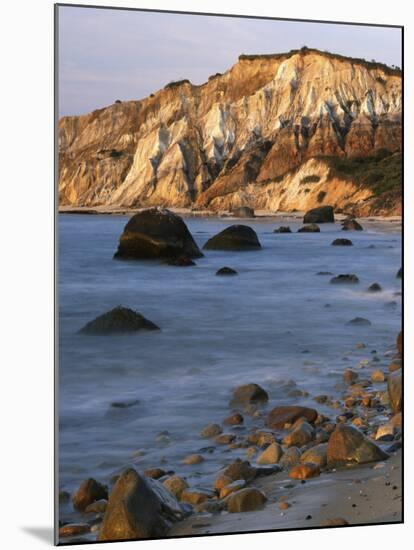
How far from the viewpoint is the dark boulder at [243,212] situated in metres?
6.42

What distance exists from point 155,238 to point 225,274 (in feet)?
1.33

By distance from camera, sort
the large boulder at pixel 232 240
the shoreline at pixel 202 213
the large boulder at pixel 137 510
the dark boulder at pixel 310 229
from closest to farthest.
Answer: the large boulder at pixel 137 510
the shoreline at pixel 202 213
the large boulder at pixel 232 240
the dark boulder at pixel 310 229

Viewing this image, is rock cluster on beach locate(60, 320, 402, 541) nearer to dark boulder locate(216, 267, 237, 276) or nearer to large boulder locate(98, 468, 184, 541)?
large boulder locate(98, 468, 184, 541)

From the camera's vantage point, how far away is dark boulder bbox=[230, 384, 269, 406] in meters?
6.20

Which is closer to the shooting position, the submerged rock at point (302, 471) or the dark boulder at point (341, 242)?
the submerged rock at point (302, 471)


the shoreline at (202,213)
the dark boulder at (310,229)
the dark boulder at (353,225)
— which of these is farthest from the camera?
the dark boulder at (353,225)

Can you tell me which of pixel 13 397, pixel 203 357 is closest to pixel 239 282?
pixel 203 357

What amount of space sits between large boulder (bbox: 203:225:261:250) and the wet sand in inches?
46.0

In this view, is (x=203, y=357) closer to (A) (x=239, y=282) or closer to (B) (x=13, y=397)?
(A) (x=239, y=282)

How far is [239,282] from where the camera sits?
633 centimetres

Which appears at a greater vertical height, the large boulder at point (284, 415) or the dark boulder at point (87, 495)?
the large boulder at point (284, 415)

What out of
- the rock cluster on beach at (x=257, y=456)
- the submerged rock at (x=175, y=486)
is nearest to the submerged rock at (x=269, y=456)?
the rock cluster on beach at (x=257, y=456)

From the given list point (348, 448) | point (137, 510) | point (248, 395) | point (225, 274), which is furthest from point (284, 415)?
point (137, 510)

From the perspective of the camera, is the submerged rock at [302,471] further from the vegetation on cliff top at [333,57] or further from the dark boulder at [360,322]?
the vegetation on cliff top at [333,57]
